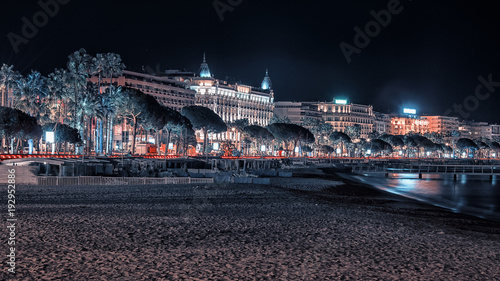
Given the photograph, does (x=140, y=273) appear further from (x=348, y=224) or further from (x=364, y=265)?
(x=348, y=224)

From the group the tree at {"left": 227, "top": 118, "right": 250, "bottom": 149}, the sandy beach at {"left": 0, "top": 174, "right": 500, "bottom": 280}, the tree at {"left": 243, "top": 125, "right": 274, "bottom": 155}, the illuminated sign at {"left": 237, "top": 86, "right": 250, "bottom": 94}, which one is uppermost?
the illuminated sign at {"left": 237, "top": 86, "right": 250, "bottom": 94}

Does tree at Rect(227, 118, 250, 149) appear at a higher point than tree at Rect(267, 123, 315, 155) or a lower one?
higher

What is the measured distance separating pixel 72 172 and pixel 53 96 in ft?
172

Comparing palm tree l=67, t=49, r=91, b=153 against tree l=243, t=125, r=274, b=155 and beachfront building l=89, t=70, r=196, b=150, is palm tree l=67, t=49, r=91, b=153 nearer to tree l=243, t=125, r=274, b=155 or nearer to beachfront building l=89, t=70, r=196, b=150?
beachfront building l=89, t=70, r=196, b=150

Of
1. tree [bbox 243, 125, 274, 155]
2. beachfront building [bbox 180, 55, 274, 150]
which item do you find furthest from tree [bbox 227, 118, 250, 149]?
tree [bbox 243, 125, 274, 155]

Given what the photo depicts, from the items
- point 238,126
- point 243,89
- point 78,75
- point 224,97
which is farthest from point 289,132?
point 243,89

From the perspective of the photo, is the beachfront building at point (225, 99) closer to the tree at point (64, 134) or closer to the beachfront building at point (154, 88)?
the beachfront building at point (154, 88)

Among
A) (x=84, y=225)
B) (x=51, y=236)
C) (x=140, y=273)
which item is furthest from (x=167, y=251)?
(x=84, y=225)

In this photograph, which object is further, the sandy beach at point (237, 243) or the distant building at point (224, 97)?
the distant building at point (224, 97)

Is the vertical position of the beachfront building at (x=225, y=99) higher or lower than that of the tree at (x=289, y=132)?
higher

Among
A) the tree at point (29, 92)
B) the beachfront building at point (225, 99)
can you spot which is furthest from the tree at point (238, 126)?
the tree at point (29, 92)

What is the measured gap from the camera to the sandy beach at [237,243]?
12242mm

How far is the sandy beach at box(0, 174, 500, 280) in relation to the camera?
1224 centimetres

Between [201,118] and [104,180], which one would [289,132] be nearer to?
[201,118]
